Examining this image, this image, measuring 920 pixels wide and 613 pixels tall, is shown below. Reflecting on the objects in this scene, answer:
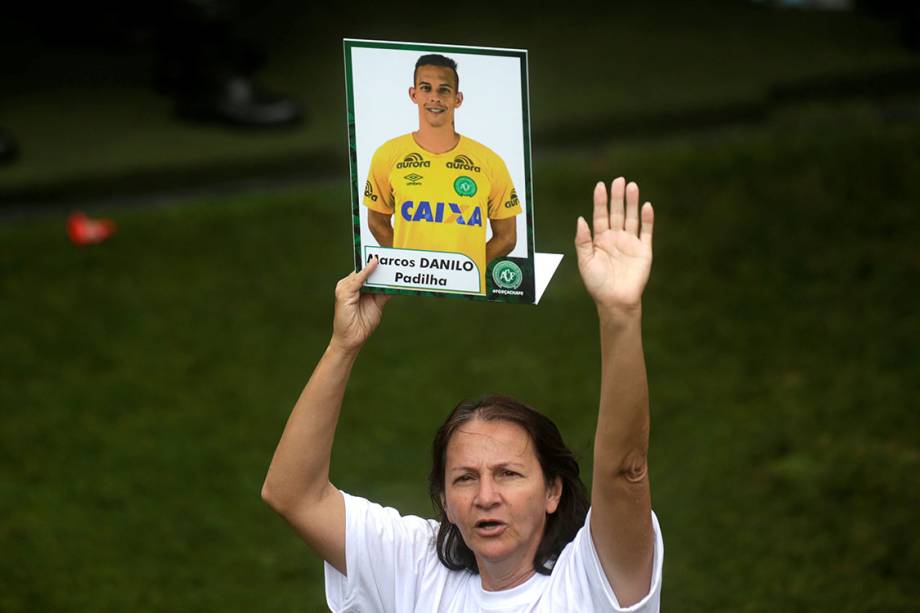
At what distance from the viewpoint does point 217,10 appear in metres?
8.13

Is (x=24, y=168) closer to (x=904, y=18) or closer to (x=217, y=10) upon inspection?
(x=217, y=10)

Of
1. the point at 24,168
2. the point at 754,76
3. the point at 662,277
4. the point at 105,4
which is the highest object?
the point at 105,4

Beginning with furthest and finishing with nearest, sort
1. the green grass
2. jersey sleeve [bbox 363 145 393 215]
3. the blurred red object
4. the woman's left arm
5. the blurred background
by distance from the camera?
the blurred red object, the blurred background, the green grass, jersey sleeve [bbox 363 145 393 215], the woman's left arm

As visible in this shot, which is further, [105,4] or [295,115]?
[105,4]

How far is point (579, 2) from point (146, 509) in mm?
5796

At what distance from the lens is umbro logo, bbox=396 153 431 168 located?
104 inches

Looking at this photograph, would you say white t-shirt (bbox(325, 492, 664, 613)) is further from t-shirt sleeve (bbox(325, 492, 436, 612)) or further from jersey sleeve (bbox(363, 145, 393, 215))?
jersey sleeve (bbox(363, 145, 393, 215))

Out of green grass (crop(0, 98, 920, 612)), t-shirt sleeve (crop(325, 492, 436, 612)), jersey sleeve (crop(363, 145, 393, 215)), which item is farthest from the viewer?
green grass (crop(0, 98, 920, 612))

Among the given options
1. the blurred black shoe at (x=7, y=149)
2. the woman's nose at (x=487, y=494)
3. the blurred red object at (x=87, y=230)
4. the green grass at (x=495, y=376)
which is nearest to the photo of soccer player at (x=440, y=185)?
the woman's nose at (x=487, y=494)

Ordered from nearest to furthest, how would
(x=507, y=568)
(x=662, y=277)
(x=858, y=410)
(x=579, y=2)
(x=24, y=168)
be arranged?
1. (x=507, y=568)
2. (x=858, y=410)
3. (x=662, y=277)
4. (x=24, y=168)
5. (x=579, y=2)

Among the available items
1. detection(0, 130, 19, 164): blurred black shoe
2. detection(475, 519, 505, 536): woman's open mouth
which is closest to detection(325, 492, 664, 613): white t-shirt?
detection(475, 519, 505, 536): woman's open mouth

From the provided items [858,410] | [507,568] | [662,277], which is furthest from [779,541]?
[507,568]

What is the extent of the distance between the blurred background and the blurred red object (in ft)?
0.15

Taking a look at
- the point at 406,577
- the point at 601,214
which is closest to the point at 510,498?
Result: the point at 406,577
